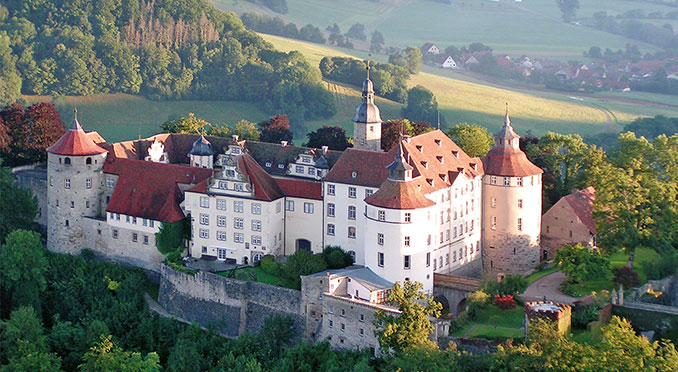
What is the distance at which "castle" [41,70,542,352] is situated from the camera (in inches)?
2712

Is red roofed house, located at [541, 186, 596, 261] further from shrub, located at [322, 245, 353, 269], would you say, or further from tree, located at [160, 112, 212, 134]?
tree, located at [160, 112, 212, 134]

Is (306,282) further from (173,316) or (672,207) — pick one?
(672,207)

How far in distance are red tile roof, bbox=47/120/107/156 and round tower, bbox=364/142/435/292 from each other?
20.8m

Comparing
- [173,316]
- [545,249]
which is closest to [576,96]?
[545,249]

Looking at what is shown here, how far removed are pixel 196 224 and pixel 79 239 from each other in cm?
931

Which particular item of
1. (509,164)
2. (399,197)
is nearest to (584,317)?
(399,197)

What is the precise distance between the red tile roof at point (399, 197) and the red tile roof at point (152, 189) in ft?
44.6

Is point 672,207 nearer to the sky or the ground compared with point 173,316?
nearer to the sky

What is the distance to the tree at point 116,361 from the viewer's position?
2667 inches

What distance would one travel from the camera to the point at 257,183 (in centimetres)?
7481

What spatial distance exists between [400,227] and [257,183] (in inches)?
411

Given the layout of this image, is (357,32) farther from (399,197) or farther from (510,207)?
(399,197)

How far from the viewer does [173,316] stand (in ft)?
247

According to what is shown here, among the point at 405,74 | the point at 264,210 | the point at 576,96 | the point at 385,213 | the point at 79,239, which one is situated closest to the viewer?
the point at 385,213
